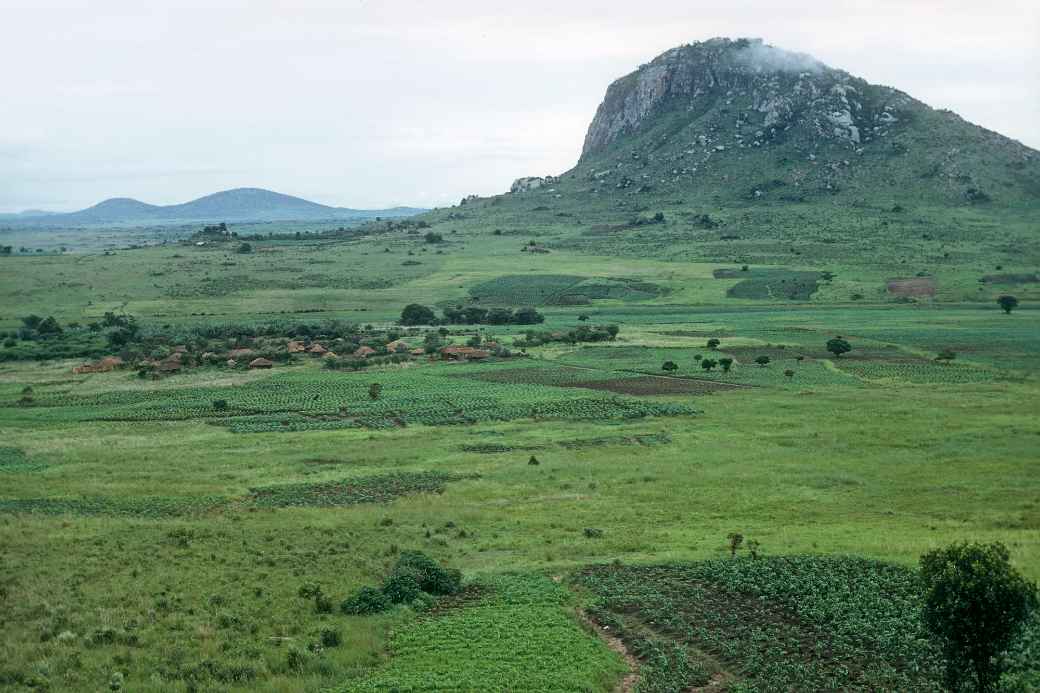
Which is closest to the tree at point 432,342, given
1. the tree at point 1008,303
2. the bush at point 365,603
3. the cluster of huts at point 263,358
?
the cluster of huts at point 263,358

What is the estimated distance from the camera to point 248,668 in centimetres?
2231

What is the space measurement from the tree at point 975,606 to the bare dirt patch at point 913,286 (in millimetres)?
124579

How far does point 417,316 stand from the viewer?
415 ft

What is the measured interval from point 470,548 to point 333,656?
12.4 m

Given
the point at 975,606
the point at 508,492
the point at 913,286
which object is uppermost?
the point at 913,286

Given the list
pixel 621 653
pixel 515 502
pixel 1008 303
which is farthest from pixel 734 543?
pixel 1008 303

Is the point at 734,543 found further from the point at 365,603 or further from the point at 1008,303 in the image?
the point at 1008,303

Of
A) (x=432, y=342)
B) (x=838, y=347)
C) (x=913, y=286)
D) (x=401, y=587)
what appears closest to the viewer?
(x=401, y=587)

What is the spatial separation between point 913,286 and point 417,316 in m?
74.0

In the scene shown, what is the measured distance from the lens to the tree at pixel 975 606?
1983 cm

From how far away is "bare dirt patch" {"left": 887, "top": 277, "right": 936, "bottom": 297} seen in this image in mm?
136875

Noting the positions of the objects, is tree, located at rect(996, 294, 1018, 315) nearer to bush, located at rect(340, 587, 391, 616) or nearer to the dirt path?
the dirt path

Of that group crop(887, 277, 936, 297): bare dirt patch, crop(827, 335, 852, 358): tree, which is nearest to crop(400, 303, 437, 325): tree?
crop(827, 335, 852, 358): tree

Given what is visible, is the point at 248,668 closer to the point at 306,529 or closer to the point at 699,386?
the point at 306,529
